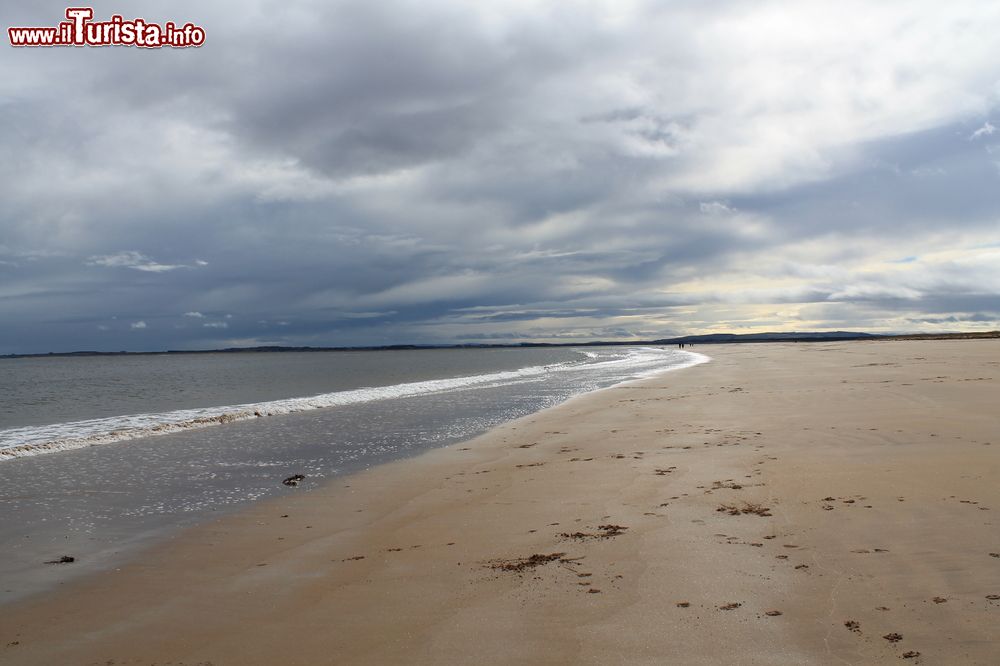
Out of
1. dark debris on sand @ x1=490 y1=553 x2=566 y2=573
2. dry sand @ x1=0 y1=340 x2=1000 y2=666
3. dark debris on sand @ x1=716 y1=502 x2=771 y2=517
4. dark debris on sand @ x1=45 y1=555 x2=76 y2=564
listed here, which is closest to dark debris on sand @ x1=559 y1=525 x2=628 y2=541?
dry sand @ x1=0 y1=340 x2=1000 y2=666

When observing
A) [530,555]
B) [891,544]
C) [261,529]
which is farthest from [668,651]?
[261,529]

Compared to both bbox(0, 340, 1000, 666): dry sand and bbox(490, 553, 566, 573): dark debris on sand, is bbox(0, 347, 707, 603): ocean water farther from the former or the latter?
bbox(490, 553, 566, 573): dark debris on sand

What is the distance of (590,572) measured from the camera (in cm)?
566

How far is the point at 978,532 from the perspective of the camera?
19.8ft

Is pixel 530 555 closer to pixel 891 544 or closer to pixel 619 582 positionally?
pixel 619 582

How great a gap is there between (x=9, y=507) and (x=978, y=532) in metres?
13.2

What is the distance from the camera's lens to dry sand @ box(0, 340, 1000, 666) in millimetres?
4359

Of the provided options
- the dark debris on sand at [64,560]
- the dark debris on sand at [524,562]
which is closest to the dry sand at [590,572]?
the dark debris on sand at [524,562]

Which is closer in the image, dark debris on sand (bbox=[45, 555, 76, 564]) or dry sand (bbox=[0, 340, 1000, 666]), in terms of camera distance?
dry sand (bbox=[0, 340, 1000, 666])

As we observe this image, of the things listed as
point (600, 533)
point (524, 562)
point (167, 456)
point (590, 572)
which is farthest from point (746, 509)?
point (167, 456)

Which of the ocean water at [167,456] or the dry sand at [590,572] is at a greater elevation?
the dry sand at [590,572]

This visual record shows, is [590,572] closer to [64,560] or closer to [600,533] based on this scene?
[600,533]

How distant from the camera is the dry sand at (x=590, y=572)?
172 inches

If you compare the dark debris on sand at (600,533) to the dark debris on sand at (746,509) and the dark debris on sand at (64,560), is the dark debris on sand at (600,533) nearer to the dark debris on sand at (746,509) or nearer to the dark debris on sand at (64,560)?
Answer: the dark debris on sand at (746,509)
